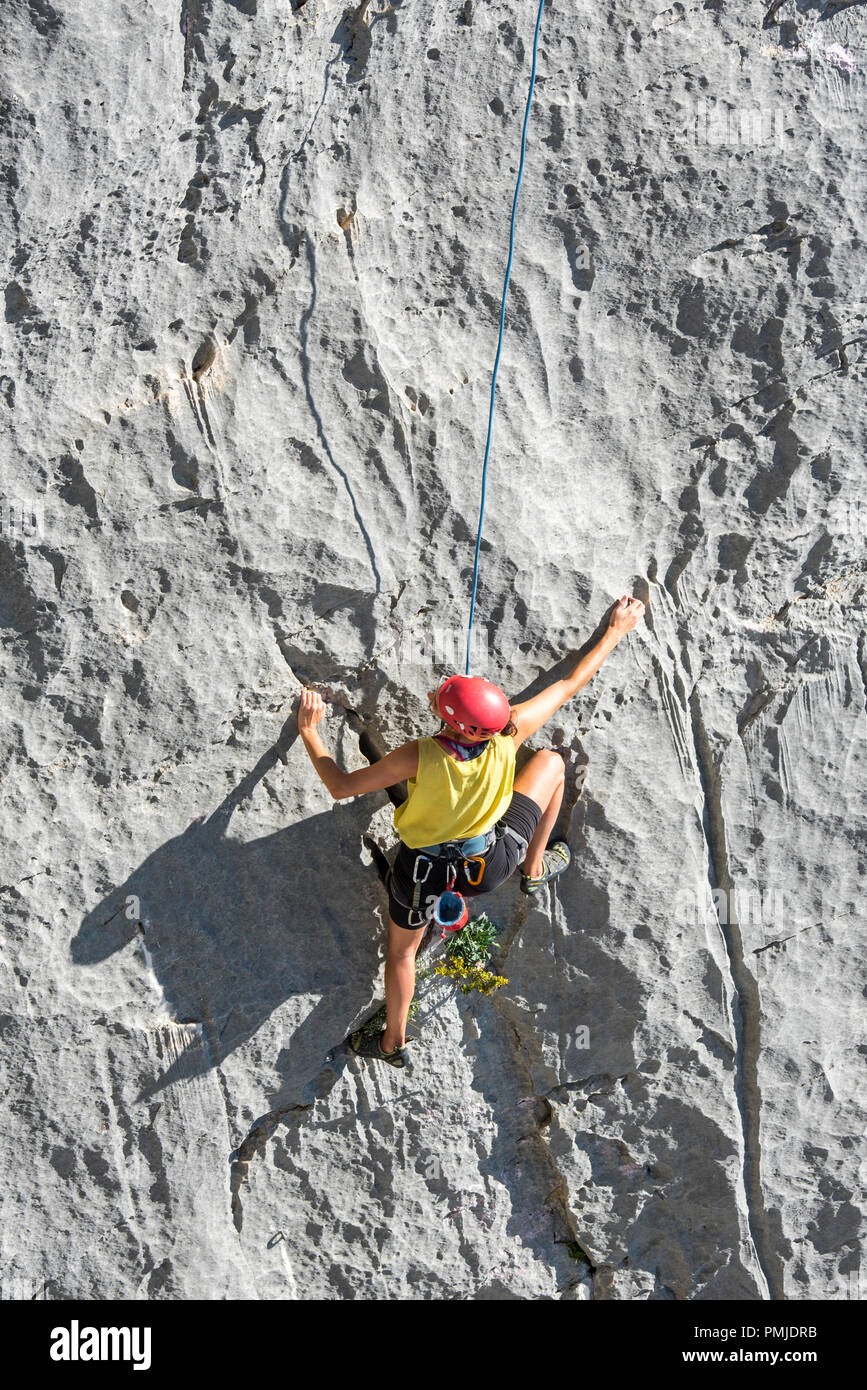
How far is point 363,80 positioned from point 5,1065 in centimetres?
350

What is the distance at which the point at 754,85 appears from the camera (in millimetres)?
3719

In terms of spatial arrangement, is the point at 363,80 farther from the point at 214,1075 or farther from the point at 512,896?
the point at 214,1075

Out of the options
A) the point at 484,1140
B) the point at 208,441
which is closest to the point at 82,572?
the point at 208,441

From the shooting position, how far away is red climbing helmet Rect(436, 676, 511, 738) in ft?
9.92

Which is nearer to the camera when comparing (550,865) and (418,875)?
(418,875)

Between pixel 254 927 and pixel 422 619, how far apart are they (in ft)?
4.06

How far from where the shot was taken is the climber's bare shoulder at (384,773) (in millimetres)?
3252

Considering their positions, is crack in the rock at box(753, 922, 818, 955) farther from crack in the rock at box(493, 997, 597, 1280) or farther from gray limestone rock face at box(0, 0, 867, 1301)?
crack in the rock at box(493, 997, 597, 1280)

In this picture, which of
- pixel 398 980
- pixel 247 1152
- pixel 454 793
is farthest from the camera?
pixel 247 1152

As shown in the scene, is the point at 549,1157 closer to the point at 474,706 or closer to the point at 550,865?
the point at 550,865

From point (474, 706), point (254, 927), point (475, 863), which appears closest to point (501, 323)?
point (474, 706)

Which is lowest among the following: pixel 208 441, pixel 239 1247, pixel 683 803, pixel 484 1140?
pixel 239 1247

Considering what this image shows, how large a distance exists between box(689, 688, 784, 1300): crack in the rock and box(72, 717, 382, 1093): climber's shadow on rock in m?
1.31

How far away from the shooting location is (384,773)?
328cm
